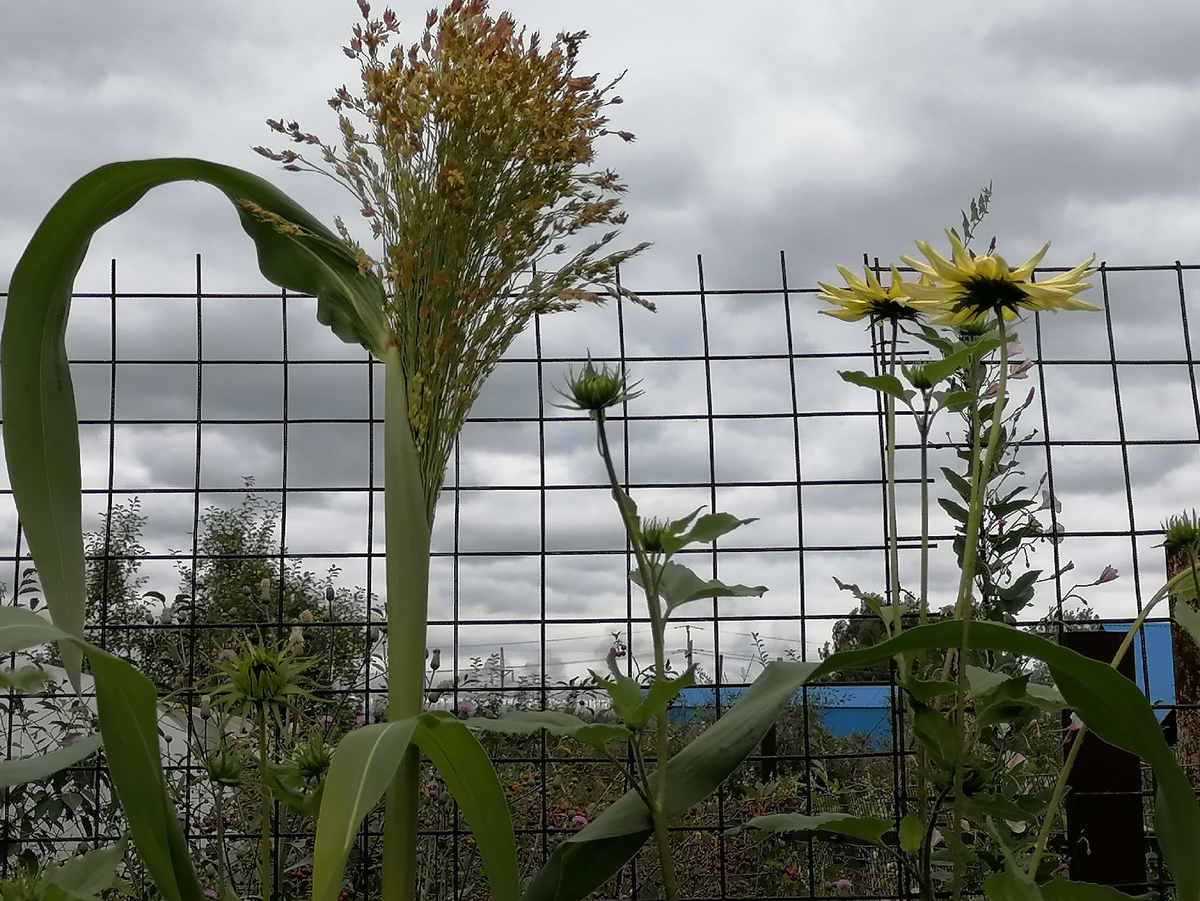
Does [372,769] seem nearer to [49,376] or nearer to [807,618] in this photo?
[49,376]

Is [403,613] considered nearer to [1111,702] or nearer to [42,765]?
[42,765]

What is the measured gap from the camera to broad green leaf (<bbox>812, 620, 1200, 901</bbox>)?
731 millimetres

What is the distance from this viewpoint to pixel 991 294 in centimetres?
79

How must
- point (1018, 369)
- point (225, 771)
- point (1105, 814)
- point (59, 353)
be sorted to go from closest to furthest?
point (59, 353), point (225, 771), point (1018, 369), point (1105, 814)

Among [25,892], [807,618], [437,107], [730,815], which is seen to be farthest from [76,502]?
[730,815]

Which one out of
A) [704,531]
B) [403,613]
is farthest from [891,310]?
[403,613]

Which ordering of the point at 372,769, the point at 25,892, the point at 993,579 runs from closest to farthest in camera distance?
the point at 372,769
the point at 25,892
the point at 993,579

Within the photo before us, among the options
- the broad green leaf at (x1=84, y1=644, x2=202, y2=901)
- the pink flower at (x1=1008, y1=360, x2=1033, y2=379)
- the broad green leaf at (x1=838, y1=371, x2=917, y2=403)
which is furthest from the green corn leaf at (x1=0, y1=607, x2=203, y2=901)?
the pink flower at (x1=1008, y1=360, x2=1033, y2=379)

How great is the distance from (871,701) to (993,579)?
5.40 ft

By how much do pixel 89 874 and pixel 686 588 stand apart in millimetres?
535

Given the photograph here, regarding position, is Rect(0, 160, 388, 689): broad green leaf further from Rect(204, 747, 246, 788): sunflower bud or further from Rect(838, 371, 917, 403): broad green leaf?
Rect(838, 371, 917, 403): broad green leaf

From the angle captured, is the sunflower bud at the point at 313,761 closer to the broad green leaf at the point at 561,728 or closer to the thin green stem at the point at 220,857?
the thin green stem at the point at 220,857

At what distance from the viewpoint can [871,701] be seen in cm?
302

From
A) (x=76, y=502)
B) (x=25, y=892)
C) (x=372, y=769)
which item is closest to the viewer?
(x=372, y=769)
